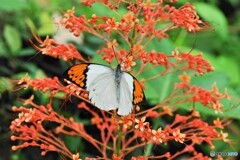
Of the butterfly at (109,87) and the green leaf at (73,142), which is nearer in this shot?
the butterfly at (109,87)

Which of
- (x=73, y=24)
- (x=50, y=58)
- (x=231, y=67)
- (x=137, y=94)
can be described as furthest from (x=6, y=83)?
(x=231, y=67)

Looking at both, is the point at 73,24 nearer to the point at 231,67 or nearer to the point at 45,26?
the point at 45,26

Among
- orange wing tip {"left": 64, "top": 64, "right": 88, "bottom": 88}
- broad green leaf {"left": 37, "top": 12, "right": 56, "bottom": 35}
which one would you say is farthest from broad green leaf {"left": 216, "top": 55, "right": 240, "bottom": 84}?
orange wing tip {"left": 64, "top": 64, "right": 88, "bottom": 88}

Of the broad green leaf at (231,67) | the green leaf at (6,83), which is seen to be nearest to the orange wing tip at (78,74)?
the green leaf at (6,83)

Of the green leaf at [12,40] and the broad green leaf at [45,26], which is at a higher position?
the broad green leaf at [45,26]

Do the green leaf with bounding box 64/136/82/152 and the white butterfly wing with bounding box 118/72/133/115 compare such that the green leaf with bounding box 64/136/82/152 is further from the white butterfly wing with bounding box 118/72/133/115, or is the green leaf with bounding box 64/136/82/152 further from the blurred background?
the white butterfly wing with bounding box 118/72/133/115

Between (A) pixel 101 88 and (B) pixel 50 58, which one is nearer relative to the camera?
(A) pixel 101 88

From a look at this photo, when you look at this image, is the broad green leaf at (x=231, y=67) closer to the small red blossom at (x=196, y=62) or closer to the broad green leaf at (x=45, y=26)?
the broad green leaf at (x=45, y=26)

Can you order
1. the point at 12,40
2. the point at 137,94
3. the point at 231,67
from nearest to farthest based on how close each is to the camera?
the point at 137,94 → the point at 12,40 → the point at 231,67
